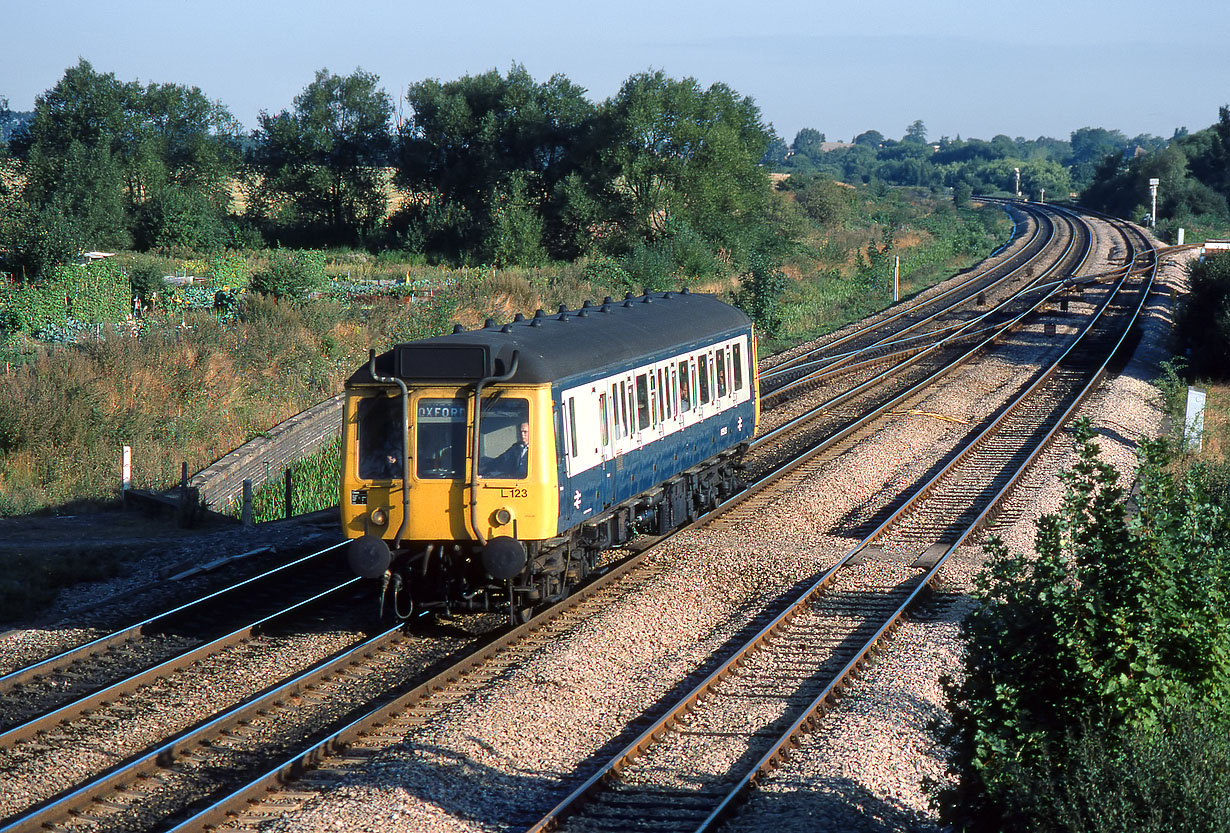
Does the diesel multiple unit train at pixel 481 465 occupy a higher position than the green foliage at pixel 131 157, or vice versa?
the green foliage at pixel 131 157

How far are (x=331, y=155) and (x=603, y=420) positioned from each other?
200 feet

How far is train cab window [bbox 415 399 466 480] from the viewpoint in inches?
467

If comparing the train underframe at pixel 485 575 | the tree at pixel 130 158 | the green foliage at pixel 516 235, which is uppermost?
the tree at pixel 130 158

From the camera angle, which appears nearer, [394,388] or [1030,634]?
[1030,634]

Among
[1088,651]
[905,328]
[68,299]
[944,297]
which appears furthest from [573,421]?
[944,297]

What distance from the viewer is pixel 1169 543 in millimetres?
6832

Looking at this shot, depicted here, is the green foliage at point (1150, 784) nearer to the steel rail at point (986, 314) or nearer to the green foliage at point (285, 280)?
the steel rail at point (986, 314)

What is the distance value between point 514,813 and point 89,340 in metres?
17.9

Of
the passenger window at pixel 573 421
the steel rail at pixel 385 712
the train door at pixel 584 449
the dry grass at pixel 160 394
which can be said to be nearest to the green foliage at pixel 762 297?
the dry grass at pixel 160 394

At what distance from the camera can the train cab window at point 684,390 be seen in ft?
51.2

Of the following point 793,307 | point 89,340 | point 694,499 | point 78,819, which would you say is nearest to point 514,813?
point 78,819

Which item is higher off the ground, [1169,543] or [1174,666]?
[1169,543]

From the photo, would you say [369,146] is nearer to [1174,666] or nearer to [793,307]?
[793,307]

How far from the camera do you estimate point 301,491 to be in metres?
20.1
